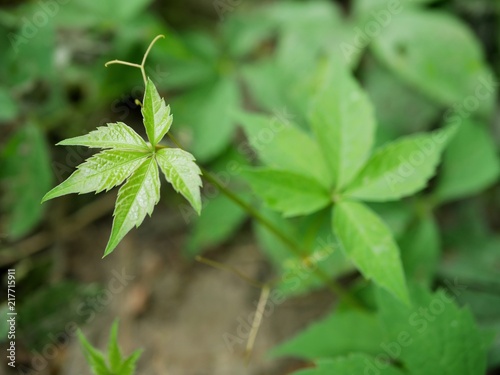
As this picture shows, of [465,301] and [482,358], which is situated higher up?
[482,358]

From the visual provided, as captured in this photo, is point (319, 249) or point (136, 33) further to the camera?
point (136, 33)

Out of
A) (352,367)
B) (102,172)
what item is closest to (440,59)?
(352,367)

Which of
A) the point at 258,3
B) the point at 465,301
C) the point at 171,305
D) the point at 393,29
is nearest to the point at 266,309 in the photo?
the point at 171,305

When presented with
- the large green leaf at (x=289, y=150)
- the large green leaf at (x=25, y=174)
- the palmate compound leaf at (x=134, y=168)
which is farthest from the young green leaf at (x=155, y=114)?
the large green leaf at (x=25, y=174)

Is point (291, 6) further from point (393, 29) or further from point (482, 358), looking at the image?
point (482, 358)

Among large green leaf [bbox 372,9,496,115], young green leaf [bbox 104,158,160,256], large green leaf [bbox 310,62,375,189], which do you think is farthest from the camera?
large green leaf [bbox 372,9,496,115]

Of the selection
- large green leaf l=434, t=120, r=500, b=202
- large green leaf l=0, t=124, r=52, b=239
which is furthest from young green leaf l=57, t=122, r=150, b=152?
large green leaf l=434, t=120, r=500, b=202

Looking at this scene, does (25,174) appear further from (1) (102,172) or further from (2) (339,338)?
(2) (339,338)

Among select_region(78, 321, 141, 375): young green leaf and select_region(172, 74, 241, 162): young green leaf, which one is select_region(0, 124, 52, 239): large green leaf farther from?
select_region(78, 321, 141, 375): young green leaf
